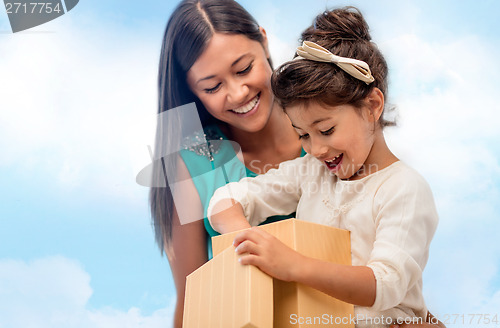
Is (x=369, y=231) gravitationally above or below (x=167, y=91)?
below

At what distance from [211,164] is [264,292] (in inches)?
28.8

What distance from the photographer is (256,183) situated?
161 cm

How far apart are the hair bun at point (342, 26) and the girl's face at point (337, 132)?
21 cm

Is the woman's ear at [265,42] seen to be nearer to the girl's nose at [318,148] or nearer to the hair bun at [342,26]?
the hair bun at [342,26]

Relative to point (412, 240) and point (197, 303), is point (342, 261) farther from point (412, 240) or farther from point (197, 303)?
point (197, 303)

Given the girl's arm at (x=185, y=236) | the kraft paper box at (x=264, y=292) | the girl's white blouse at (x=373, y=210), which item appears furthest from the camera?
the girl's arm at (x=185, y=236)

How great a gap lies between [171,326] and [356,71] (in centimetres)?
103

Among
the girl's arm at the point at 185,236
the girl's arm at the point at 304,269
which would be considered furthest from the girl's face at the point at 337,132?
the girl's arm at the point at 185,236

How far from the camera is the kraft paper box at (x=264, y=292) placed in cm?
113

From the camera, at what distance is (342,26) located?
57.6 inches

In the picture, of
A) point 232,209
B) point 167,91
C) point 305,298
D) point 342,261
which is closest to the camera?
point 305,298

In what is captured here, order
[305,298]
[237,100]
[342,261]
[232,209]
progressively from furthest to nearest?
[237,100]
[232,209]
[342,261]
[305,298]

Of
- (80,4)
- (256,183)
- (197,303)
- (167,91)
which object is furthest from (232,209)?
(80,4)

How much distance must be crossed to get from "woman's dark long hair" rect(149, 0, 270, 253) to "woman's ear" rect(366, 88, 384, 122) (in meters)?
0.50
